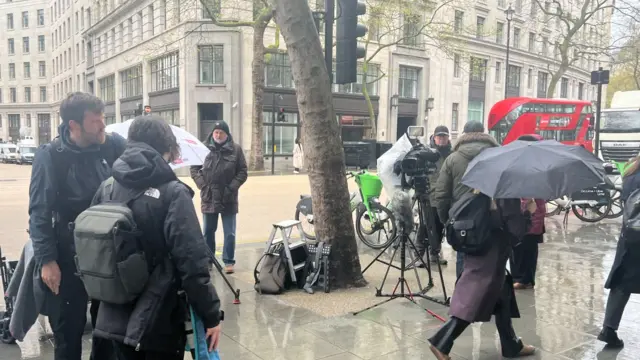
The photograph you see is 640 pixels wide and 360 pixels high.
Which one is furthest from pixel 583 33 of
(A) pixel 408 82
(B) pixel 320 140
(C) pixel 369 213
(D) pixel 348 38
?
(B) pixel 320 140

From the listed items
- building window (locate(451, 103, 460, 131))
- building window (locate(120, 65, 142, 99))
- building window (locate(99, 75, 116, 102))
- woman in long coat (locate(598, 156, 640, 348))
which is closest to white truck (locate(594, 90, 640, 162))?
building window (locate(451, 103, 460, 131))

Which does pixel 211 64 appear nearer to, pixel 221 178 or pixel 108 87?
pixel 108 87

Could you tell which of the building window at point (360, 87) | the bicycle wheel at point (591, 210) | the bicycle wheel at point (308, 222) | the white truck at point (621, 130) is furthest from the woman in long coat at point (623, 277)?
the building window at point (360, 87)

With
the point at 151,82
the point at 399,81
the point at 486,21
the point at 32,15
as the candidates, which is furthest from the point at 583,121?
the point at 32,15

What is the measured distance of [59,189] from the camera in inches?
132

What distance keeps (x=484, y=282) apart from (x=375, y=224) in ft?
15.4

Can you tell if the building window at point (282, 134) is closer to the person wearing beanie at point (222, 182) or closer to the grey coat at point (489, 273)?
the person wearing beanie at point (222, 182)

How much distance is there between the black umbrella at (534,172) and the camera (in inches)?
139

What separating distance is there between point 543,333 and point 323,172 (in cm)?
271

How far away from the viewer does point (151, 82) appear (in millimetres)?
36688

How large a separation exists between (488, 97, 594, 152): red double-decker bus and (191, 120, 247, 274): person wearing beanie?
2447 centimetres

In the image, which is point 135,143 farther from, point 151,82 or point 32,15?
point 32,15

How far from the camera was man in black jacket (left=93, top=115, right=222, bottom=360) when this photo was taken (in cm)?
250

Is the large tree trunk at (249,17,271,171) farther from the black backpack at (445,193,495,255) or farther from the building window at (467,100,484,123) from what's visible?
the building window at (467,100,484,123)
